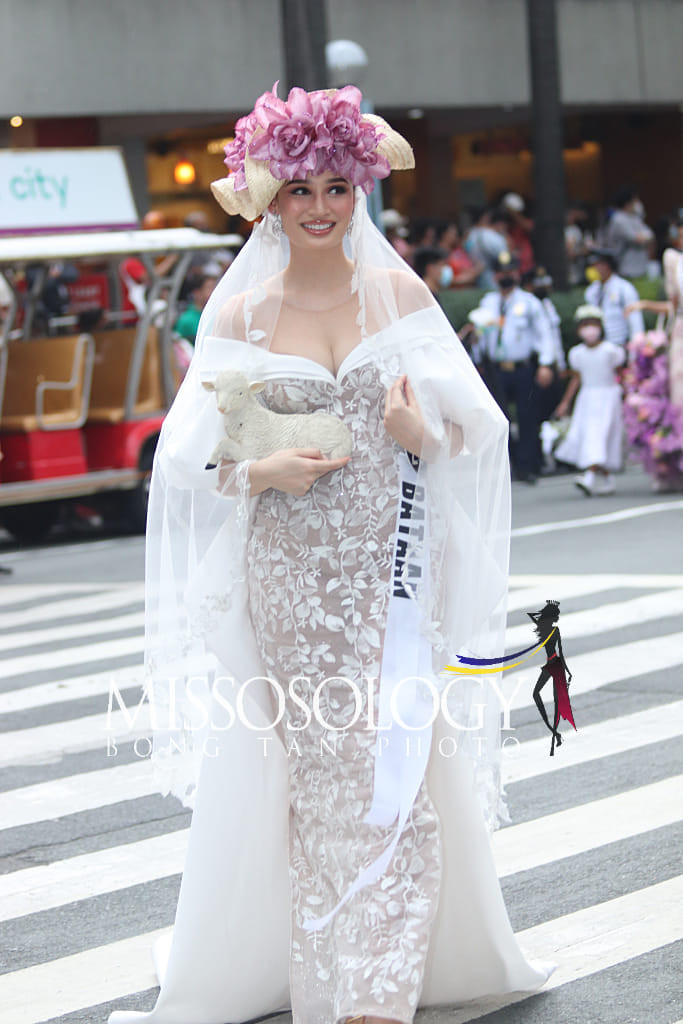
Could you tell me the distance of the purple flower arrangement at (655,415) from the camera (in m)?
14.0

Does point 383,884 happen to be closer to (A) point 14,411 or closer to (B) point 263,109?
(B) point 263,109

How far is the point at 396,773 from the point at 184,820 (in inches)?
84.0

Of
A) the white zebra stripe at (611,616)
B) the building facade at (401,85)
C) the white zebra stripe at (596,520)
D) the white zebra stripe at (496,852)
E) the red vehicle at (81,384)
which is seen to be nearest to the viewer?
the white zebra stripe at (496,852)

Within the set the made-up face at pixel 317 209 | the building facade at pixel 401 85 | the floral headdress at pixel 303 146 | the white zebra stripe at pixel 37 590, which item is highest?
the building facade at pixel 401 85

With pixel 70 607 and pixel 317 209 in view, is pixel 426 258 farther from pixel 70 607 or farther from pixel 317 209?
pixel 317 209

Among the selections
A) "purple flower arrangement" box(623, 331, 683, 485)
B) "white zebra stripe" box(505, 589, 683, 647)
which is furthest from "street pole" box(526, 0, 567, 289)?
"white zebra stripe" box(505, 589, 683, 647)

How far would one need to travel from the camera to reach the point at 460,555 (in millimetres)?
4102

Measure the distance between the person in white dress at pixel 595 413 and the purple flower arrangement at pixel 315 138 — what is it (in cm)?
1067

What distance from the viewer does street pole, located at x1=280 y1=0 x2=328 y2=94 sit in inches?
713

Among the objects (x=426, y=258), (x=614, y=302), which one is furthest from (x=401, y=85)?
(x=426, y=258)

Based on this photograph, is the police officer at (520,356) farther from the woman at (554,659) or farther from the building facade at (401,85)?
the woman at (554,659)

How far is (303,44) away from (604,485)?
21.3ft

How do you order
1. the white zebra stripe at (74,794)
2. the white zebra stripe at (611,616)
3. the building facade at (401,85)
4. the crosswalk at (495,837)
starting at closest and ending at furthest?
1. the crosswalk at (495,837)
2. the white zebra stripe at (74,794)
3. the white zebra stripe at (611,616)
4. the building facade at (401,85)

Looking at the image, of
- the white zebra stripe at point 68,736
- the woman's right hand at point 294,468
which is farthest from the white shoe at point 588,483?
the woman's right hand at point 294,468
